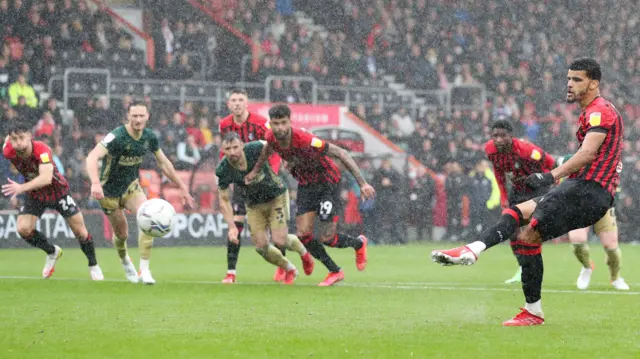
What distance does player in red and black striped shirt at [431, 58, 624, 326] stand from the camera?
26.0 ft

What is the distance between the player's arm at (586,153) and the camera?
7.79 metres

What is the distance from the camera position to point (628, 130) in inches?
1262

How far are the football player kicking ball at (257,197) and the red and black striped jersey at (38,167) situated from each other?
83.9 inches

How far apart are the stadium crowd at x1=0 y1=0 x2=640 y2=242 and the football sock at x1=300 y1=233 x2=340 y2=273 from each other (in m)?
7.59

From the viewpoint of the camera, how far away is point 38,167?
13.2 metres

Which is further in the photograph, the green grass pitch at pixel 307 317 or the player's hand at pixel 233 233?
the player's hand at pixel 233 233

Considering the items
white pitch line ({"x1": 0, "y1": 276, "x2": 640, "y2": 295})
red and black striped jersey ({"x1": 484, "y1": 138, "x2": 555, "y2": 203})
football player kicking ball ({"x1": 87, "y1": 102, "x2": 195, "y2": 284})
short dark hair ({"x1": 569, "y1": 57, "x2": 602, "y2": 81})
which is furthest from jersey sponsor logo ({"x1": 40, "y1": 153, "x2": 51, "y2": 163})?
short dark hair ({"x1": 569, "y1": 57, "x2": 602, "y2": 81})

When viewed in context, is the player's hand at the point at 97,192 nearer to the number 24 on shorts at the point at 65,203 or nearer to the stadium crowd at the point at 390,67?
the number 24 on shorts at the point at 65,203

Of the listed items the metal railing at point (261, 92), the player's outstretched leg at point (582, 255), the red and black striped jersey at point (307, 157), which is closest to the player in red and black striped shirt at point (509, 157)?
the player's outstretched leg at point (582, 255)

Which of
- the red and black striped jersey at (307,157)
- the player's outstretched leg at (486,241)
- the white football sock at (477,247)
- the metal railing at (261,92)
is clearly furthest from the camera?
the metal railing at (261,92)

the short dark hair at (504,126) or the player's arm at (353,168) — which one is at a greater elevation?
the short dark hair at (504,126)

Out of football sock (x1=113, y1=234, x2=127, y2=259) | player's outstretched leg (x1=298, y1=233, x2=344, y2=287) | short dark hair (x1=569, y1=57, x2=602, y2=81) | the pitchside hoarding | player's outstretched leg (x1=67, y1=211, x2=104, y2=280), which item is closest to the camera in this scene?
short dark hair (x1=569, y1=57, x2=602, y2=81)

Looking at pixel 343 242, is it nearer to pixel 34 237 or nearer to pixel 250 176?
pixel 250 176

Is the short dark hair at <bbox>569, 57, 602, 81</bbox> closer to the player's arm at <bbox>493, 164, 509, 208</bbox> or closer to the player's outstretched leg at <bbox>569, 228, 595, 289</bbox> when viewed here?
the player's arm at <bbox>493, 164, 509, 208</bbox>
